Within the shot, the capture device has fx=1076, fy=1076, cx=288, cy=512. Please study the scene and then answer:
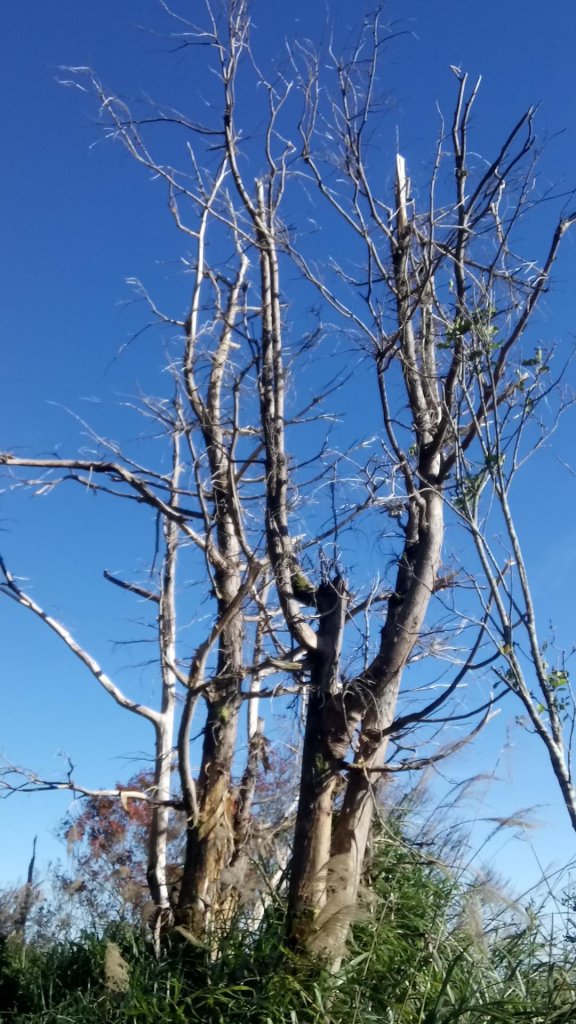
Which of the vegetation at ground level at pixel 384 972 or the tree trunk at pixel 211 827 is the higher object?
the tree trunk at pixel 211 827

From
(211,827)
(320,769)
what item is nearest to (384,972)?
(320,769)

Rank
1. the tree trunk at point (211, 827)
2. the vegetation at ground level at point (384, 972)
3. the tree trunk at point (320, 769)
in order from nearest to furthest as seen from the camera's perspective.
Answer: the vegetation at ground level at point (384, 972), the tree trunk at point (320, 769), the tree trunk at point (211, 827)

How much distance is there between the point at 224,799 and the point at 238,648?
1.26 metres

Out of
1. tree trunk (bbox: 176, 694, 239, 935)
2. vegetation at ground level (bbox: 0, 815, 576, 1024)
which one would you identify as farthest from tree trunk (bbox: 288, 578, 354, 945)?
tree trunk (bbox: 176, 694, 239, 935)

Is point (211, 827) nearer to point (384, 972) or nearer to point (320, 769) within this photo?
point (320, 769)

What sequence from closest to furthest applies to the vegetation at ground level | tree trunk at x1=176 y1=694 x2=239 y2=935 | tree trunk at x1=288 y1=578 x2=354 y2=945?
the vegetation at ground level < tree trunk at x1=288 y1=578 x2=354 y2=945 < tree trunk at x1=176 y1=694 x2=239 y2=935

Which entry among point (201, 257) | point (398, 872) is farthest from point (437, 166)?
point (398, 872)

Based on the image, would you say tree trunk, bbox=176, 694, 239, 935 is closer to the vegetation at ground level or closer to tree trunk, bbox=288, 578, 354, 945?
the vegetation at ground level

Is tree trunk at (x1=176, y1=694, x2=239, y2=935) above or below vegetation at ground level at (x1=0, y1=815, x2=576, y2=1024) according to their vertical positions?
above

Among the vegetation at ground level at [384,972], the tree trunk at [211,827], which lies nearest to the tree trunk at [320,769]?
the vegetation at ground level at [384,972]

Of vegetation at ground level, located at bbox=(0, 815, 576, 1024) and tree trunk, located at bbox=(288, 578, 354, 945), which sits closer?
vegetation at ground level, located at bbox=(0, 815, 576, 1024)

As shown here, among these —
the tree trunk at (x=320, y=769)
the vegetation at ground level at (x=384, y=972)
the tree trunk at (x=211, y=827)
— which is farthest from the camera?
the tree trunk at (x=211, y=827)

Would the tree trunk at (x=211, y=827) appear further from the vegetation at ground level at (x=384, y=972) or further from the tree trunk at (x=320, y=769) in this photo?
the tree trunk at (x=320, y=769)

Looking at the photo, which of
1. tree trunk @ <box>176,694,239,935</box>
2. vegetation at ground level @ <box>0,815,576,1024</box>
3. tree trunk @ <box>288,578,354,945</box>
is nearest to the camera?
vegetation at ground level @ <box>0,815,576,1024</box>
